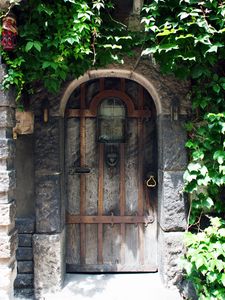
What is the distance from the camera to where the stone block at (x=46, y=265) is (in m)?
2.79

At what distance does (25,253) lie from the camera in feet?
9.30

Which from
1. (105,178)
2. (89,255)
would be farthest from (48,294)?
(105,178)

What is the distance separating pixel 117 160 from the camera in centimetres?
312

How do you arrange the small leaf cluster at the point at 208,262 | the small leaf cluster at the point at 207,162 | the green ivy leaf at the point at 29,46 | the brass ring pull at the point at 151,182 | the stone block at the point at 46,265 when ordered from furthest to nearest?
the brass ring pull at the point at 151,182 → the stone block at the point at 46,265 → the small leaf cluster at the point at 207,162 → the small leaf cluster at the point at 208,262 → the green ivy leaf at the point at 29,46

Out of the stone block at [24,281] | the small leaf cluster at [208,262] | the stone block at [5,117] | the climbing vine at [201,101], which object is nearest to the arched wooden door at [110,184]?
the stone block at [24,281]

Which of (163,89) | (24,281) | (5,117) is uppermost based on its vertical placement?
(163,89)

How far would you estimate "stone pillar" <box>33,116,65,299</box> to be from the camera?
2791mm

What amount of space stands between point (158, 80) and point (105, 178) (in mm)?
1168

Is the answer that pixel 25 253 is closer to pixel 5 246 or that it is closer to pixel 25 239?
pixel 25 239

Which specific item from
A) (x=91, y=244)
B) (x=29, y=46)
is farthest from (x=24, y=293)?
(x=29, y=46)

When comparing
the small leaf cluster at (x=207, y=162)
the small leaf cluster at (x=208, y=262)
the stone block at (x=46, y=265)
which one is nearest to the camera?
the small leaf cluster at (x=208, y=262)

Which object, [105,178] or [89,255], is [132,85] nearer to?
[105,178]

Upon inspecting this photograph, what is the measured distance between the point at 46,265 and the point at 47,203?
60 centimetres

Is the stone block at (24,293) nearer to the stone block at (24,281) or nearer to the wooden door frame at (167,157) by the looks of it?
the stone block at (24,281)
